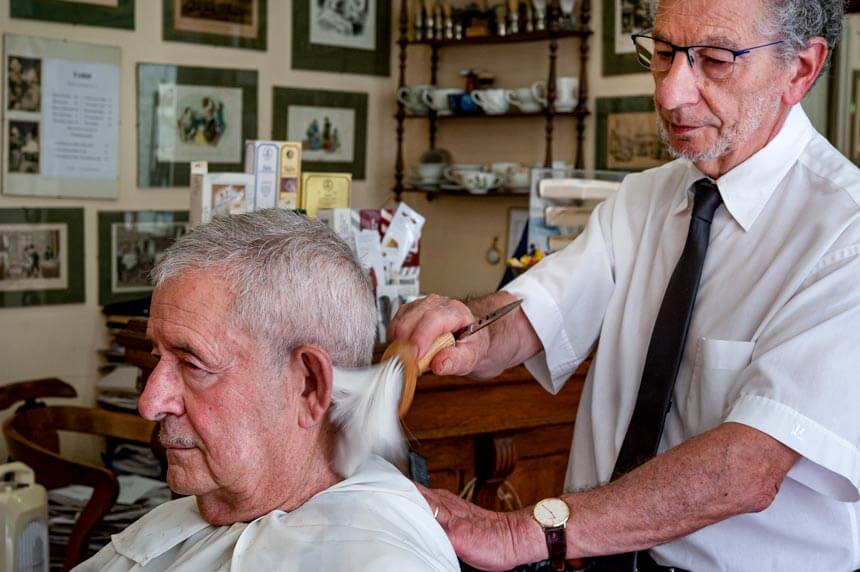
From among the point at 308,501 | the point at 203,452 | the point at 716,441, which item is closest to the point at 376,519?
the point at 308,501

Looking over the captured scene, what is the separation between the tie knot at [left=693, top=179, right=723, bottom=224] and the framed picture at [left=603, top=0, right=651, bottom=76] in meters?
2.76

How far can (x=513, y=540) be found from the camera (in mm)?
1576

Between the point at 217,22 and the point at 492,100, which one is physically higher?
the point at 217,22

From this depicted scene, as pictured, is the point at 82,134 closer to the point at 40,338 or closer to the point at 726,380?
the point at 40,338

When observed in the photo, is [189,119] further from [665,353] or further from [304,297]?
[304,297]

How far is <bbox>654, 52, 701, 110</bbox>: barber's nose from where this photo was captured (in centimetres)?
173

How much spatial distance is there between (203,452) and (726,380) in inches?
33.5

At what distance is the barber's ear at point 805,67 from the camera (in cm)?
176

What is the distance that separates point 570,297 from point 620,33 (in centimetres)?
284

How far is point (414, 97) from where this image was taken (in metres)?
5.12

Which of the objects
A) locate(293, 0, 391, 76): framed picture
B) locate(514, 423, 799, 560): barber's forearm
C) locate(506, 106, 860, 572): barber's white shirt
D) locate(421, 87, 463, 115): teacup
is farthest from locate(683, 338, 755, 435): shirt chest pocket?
locate(293, 0, 391, 76): framed picture

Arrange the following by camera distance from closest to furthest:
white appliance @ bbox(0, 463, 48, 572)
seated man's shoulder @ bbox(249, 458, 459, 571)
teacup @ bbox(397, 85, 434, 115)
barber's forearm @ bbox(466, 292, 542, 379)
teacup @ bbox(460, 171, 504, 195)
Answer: seated man's shoulder @ bbox(249, 458, 459, 571) < barber's forearm @ bbox(466, 292, 542, 379) < white appliance @ bbox(0, 463, 48, 572) < teacup @ bbox(460, 171, 504, 195) < teacup @ bbox(397, 85, 434, 115)

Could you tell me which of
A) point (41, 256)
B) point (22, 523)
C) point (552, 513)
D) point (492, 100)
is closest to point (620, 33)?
point (492, 100)

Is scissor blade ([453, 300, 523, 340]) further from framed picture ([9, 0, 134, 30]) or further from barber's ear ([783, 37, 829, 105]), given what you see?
framed picture ([9, 0, 134, 30])
